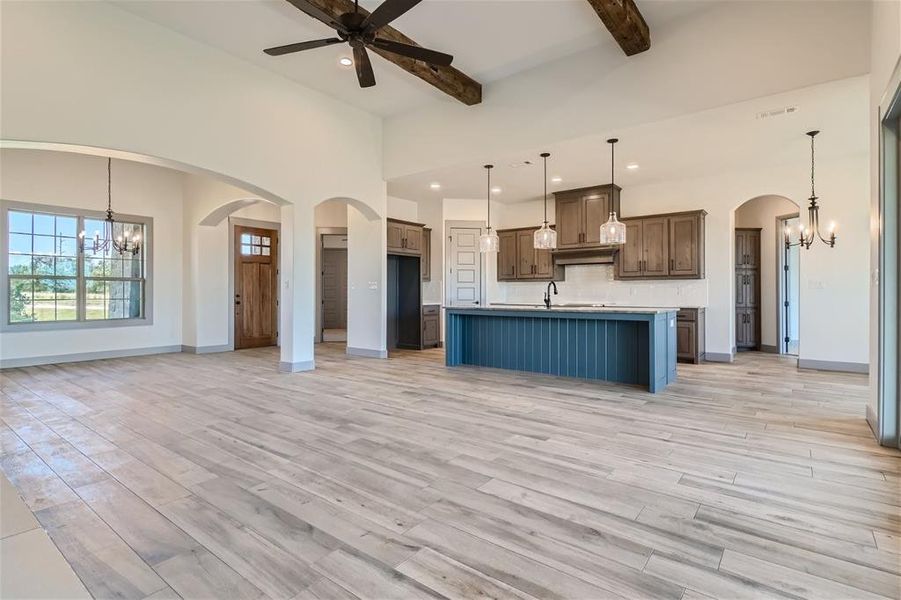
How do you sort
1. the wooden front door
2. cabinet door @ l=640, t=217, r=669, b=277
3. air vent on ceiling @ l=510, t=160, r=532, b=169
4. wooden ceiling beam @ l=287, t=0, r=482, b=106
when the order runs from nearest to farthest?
1. wooden ceiling beam @ l=287, t=0, r=482, b=106
2. air vent on ceiling @ l=510, t=160, r=532, b=169
3. cabinet door @ l=640, t=217, r=669, b=277
4. the wooden front door

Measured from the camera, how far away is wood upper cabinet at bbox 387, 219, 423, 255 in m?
8.22

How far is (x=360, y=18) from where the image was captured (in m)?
3.48

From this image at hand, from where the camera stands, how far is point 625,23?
13.6 ft

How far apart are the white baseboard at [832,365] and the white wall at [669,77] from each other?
168 inches

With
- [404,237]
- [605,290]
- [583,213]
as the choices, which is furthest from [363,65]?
[605,290]

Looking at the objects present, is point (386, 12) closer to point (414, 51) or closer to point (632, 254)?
point (414, 51)

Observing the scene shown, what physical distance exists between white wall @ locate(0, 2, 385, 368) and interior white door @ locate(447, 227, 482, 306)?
2271mm

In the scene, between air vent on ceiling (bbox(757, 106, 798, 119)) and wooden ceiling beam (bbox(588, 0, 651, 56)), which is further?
air vent on ceiling (bbox(757, 106, 798, 119))

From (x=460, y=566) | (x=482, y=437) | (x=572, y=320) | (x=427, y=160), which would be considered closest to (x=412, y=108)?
(x=427, y=160)

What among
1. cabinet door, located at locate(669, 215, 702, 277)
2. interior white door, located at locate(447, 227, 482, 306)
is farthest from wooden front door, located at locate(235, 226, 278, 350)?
cabinet door, located at locate(669, 215, 702, 277)

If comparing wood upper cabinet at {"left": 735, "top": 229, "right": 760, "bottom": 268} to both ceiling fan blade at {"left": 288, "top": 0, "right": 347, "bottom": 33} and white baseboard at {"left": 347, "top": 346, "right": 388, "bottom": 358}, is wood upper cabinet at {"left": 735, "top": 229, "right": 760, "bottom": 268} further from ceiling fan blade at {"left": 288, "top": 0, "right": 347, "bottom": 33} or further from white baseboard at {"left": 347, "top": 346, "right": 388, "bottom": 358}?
ceiling fan blade at {"left": 288, "top": 0, "right": 347, "bottom": 33}

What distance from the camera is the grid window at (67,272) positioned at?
22.1 feet

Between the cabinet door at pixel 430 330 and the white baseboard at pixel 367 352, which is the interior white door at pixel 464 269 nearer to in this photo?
the cabinet door at pixel 430 330

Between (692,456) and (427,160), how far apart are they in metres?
5.32
